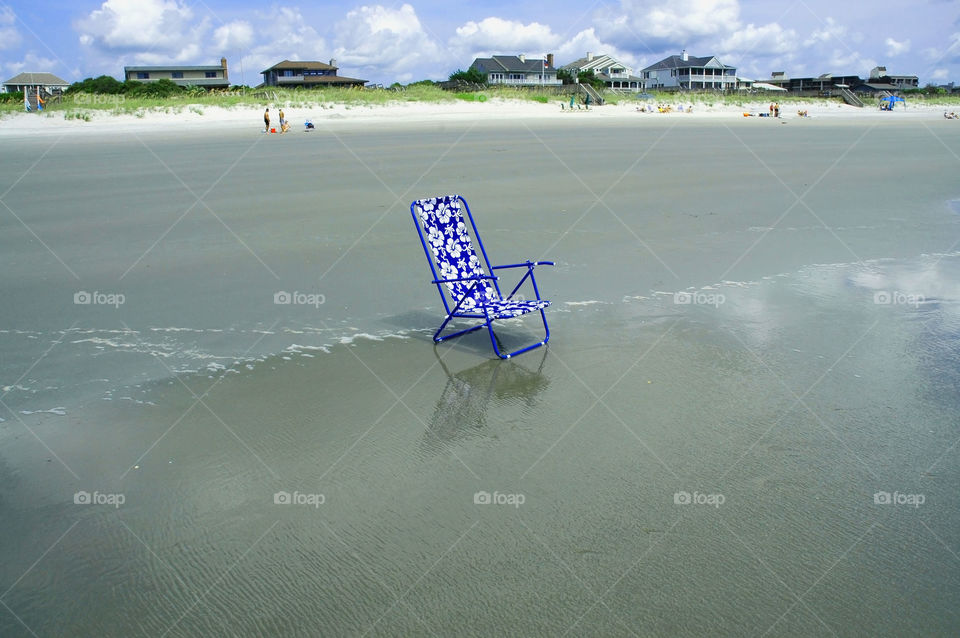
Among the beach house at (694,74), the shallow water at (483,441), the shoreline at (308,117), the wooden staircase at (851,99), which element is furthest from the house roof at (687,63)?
the shallow water at (483,441)

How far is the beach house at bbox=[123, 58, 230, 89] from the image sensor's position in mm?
89312

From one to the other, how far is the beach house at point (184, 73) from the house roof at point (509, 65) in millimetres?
31082

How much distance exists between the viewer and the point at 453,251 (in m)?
6.63

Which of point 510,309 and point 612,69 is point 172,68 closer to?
point 612,69

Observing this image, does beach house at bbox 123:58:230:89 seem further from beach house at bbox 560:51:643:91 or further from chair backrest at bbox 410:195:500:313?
chair backrest at bbox 410:195:500:313

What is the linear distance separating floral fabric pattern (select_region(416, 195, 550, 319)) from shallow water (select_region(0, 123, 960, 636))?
36cm

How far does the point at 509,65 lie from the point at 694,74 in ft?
81.6

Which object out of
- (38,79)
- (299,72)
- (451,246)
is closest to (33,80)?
(38,79)

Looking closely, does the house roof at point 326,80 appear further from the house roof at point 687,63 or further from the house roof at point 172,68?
the house roof at point 687,63

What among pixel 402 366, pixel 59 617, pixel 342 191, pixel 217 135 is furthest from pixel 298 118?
pixel 59 617

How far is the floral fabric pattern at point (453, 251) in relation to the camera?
21.1 feet

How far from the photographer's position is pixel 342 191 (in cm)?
1423

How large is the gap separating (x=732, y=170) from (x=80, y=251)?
45.0ft

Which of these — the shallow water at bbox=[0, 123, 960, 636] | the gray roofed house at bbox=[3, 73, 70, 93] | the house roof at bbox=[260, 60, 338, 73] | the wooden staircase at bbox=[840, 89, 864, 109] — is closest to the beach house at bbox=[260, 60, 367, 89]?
the house roof at bbox=[260, 60, 338, 73]
